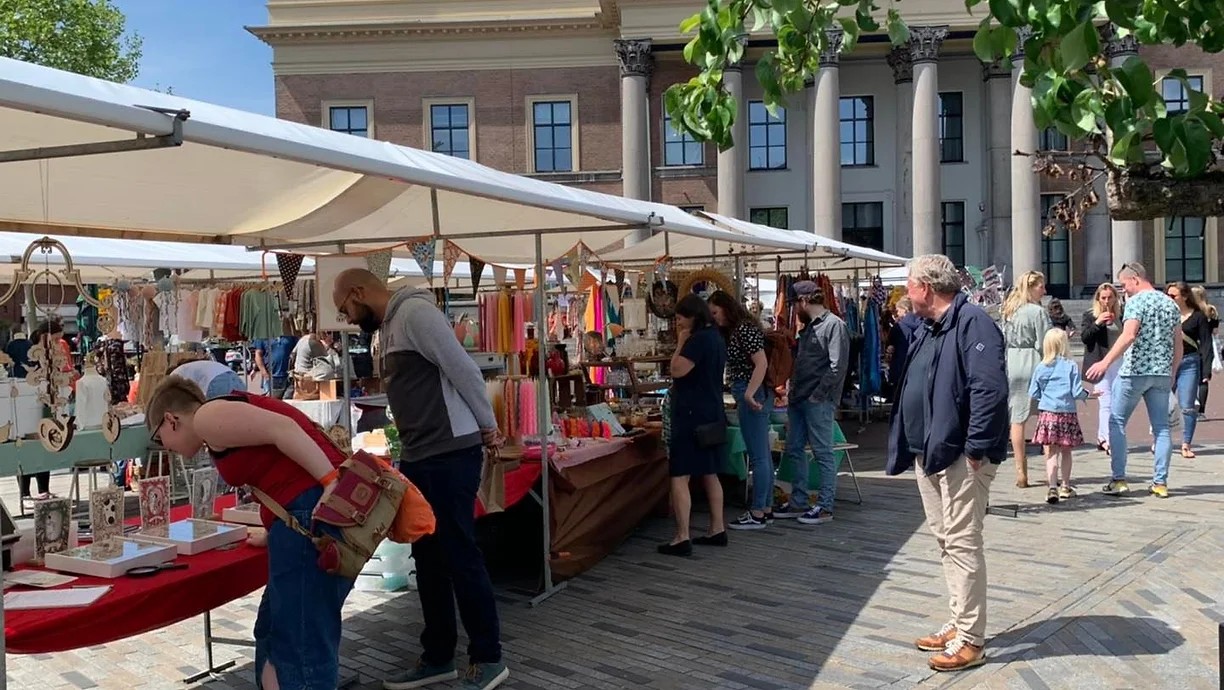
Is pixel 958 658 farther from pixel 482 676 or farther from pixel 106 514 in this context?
pixel 106 514

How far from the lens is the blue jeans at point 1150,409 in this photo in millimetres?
7965

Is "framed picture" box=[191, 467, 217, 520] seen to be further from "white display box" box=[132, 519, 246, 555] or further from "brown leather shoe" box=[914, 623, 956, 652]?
"brown leather shoe" box=[914, 623, 956, 652]

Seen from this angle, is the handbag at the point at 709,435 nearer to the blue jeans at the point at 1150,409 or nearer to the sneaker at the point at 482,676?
the sneaker at the point at 482,676

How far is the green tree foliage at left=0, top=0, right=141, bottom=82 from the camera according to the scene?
30.8 metres

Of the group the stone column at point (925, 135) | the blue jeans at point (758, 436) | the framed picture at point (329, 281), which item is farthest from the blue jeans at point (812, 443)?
the stone column at point (925, 135)

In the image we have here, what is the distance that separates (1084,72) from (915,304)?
7.88 ft

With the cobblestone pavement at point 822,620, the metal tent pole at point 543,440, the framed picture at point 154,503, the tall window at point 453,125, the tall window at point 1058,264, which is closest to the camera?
the framed picture at point 154,503

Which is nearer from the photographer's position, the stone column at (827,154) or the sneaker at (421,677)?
the sneaker at (421,677)

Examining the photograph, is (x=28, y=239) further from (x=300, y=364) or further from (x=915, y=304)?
(x=915, y=304)

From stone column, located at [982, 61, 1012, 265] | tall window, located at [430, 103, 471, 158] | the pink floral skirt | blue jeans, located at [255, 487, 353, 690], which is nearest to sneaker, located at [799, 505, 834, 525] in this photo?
the pink floral skirt

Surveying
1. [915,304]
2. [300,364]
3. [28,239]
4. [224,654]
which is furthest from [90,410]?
[300,364]

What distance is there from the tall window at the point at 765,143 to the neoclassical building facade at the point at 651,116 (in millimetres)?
47

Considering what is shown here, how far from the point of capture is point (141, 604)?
3.34m

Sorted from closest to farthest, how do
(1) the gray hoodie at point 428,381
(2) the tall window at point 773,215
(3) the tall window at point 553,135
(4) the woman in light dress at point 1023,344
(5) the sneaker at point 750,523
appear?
(1) the gray hoodie at point 428,381 < (5) the sneaker at point 750,523 < (4) the woman in light dress at point 1023,344 < (2) the tall window at point 773,215 < (3) the tall window at point 553,135
